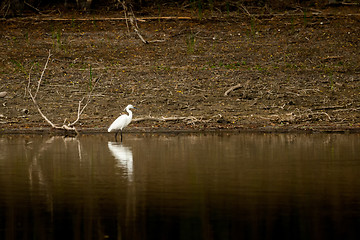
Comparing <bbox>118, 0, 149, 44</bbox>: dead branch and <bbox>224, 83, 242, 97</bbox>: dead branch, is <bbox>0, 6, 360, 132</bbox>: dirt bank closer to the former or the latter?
<bbox>224, 83, 242, 97</bbox>: dead branch

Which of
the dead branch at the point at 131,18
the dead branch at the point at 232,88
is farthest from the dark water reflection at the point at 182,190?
the dead branch at the point at 131,18

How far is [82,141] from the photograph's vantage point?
16.5 m

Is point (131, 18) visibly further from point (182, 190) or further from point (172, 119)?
point (182, 190)

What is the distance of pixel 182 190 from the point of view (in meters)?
9.54

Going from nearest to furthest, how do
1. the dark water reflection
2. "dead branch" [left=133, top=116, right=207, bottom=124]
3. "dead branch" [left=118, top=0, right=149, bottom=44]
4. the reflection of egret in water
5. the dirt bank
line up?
the dark water reflection → the reflection of egret in water → "dead branch" [left=133, top=116, right=207, bottom=124] → the dirt bank → "dead branch" [left=118, top=0, right=149, bottom=44]

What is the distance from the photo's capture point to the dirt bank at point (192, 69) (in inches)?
774

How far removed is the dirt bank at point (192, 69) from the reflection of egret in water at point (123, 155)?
316cm

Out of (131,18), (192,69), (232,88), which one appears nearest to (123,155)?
(232,88)

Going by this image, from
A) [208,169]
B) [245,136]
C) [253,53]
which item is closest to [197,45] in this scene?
[253,53]

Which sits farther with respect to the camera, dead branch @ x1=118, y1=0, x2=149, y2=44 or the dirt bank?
dead branch @ x1=118, y1=0, x2=149, y2=44

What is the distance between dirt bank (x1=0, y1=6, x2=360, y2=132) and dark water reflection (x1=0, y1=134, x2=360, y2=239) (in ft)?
12.3

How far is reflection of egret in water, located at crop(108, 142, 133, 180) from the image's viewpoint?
11971 mm

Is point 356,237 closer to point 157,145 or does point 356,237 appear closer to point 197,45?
point 157,145

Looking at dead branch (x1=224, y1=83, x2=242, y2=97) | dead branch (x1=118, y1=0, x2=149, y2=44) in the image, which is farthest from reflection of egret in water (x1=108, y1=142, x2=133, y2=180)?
dead branch (x1=118, y1=0, x2=149, y2=44)
